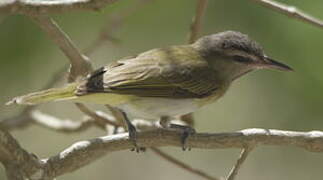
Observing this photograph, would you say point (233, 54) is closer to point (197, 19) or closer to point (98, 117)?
A: point (197, 19)

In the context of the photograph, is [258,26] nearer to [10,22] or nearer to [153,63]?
[153,63]

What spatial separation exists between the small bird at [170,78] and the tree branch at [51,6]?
73 centimetres

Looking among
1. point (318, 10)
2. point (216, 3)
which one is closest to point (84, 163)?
point (318, 10)

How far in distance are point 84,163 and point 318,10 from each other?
1.91 meters

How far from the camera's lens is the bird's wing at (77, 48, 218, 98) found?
134 inches

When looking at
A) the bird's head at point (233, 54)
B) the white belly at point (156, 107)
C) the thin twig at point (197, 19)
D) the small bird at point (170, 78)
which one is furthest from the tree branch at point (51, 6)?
the bird's head at point (233, 54)

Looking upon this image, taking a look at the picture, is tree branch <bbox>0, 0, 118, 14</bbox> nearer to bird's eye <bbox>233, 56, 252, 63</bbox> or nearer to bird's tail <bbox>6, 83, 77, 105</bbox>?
bird's tail <bbox>6, 83, 77, 105</bbox>

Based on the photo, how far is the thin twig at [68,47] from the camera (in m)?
3.31

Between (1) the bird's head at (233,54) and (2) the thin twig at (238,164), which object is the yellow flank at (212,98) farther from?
(2) the thin twig at (238,164)

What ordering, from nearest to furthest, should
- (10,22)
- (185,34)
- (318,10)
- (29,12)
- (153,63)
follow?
(29,12) < (153,63) < (318,10) < (10,22) < (185,34)

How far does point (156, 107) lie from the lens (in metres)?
3.51

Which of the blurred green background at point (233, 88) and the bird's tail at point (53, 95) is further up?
the bird's tail at point (53, 95)

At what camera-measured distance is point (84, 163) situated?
118 inches

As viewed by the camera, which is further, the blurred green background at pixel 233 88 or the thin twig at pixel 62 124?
the blurred green background at pixel 233 88
